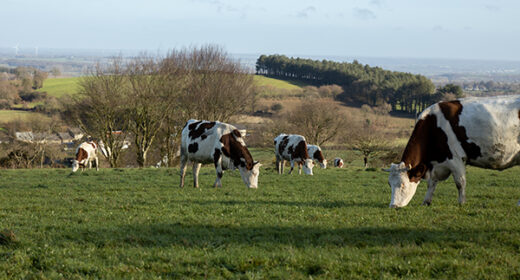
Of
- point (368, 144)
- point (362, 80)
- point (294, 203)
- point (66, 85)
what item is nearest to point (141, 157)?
point (368, 144)

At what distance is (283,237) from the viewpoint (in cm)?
968

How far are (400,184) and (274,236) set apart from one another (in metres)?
4.48

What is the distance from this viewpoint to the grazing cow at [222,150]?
1852 cm

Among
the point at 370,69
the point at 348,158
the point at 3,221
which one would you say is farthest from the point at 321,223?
the point at 370,69

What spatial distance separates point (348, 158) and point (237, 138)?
41869 mm

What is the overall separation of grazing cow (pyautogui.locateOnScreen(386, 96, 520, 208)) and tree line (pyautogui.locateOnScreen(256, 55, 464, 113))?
91.6m

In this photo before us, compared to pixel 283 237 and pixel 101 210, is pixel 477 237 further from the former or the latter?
pixel 101 210

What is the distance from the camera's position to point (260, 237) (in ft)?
31.9

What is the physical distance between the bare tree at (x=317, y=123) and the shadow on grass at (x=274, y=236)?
147 feet

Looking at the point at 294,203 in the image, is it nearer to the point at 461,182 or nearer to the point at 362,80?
the point at 461,182

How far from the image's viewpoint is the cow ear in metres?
12.5

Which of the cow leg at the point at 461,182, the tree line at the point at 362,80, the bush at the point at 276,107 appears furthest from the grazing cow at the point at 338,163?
the tree line at the point at 362,80

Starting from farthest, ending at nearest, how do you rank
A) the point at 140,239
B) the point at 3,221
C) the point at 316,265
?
the point at 3,221 < the point at 140,239 < the point at 316,265

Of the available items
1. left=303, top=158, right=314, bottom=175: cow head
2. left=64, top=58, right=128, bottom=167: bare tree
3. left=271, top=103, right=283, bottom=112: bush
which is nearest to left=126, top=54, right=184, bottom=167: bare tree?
left=64, top=58, right=128, bottom=167: bare tree
